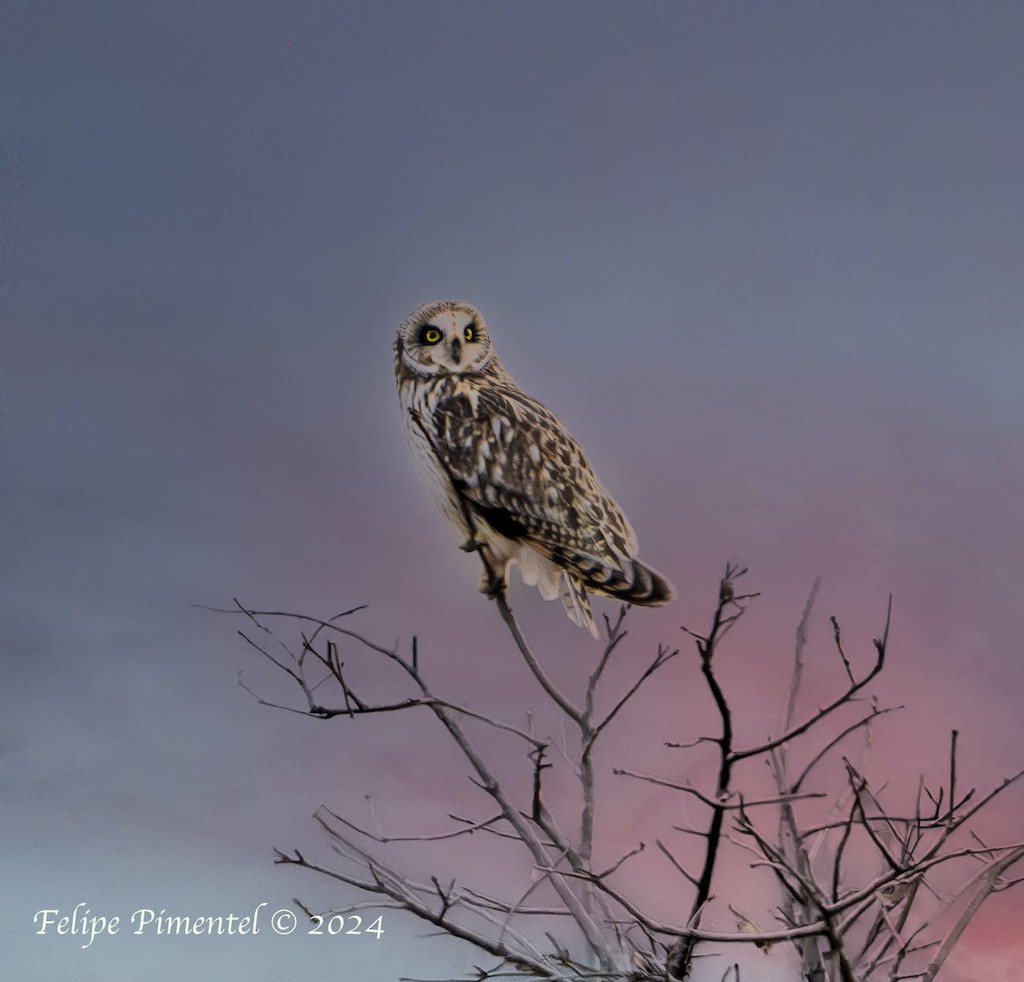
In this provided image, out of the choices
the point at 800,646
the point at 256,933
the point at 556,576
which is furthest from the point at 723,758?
the point at 256,933

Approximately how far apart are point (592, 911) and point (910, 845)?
2.47 ft

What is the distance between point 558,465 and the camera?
2.51m

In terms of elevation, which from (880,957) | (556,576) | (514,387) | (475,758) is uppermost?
(514,387)

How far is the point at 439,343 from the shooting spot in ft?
8.48

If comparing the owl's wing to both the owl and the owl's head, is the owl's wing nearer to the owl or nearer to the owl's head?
the owl

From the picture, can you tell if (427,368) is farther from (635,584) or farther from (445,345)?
(635,584)

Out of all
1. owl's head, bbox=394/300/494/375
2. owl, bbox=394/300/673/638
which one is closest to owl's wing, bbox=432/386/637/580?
owl, bbox=394/300/673/638

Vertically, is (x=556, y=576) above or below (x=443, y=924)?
above

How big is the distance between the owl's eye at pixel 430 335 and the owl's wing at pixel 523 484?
0.18 m

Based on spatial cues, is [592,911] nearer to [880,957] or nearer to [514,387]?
[880,957]

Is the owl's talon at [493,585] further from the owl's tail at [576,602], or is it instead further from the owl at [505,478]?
the owl's tail at [576,602]

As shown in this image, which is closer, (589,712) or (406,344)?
→ (589,712)

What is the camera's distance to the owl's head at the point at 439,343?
2570 mm

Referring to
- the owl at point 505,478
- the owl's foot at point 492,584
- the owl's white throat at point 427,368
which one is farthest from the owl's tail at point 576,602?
the owl's white throat at point 427,368
